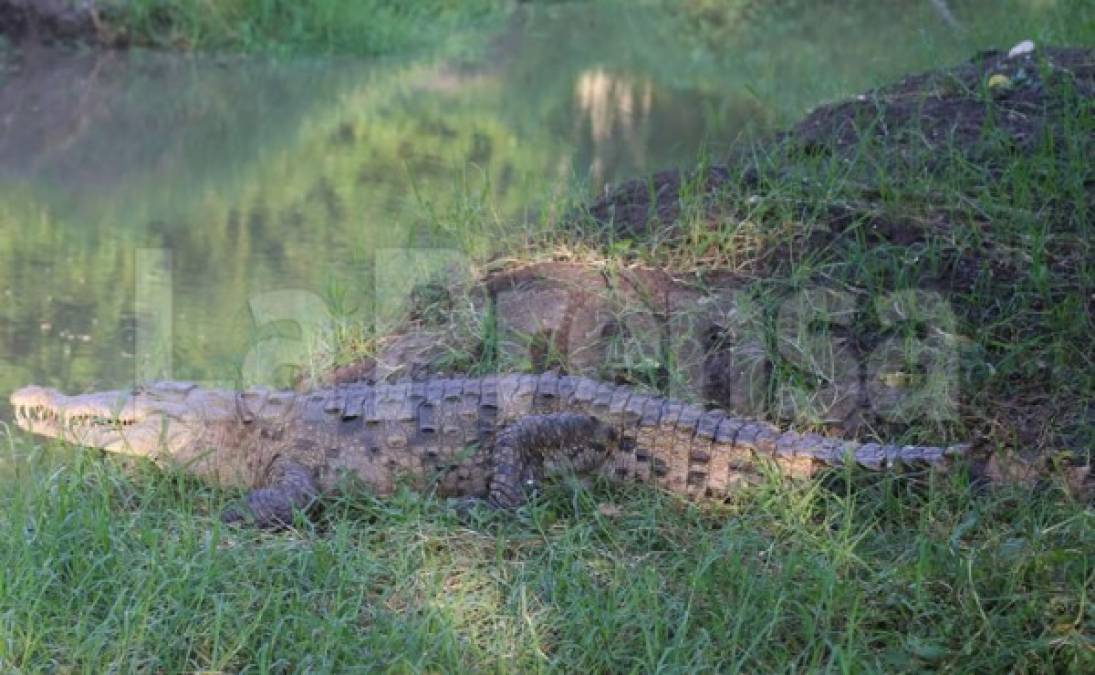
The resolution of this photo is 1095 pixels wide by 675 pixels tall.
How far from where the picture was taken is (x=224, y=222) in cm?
859

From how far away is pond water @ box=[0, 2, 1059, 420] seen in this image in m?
6.53

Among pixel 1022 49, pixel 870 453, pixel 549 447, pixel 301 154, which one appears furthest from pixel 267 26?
pixel 870 453

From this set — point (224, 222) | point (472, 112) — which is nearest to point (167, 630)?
point (224, 222)

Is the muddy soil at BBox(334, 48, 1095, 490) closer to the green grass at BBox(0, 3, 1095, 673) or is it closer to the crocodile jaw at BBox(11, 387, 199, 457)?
the green grass at BBox(0, 3, 1095, 673)

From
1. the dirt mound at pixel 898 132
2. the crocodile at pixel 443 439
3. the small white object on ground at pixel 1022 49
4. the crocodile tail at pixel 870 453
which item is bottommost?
the crocodile at pixel 443 439

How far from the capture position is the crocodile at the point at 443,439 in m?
4.29

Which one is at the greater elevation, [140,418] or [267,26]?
[140,418]

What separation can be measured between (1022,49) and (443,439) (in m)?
3.58

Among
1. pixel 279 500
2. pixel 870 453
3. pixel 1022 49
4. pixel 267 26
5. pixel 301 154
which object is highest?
pixel 1022 49

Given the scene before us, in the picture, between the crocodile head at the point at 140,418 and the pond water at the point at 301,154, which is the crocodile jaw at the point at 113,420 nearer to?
the crocodile head at the point at 140,418

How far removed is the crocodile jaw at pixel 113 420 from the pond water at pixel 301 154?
70cm

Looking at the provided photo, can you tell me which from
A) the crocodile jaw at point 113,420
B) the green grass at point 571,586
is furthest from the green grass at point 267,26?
the green grass at point 571,586

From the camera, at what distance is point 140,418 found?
15.7 ft

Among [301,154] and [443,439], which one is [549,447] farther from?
[301,154]
